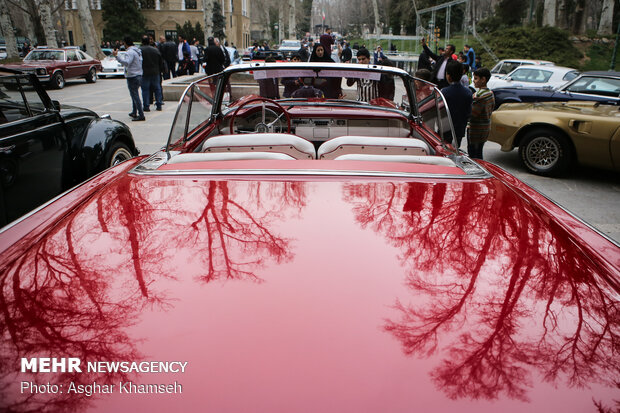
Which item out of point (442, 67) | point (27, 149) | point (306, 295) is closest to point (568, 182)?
point (442, 67)

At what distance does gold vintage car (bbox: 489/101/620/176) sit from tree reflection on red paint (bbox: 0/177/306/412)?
5559 mm

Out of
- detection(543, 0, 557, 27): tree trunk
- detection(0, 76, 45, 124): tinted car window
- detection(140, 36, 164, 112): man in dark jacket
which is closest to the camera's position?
detection(0, 76, 45, 124): tinted car window

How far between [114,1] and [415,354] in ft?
168

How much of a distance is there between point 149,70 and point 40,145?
770cm

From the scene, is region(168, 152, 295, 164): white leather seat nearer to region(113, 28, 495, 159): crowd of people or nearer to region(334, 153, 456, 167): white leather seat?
region(334, 153, 456, 167): white leather seat

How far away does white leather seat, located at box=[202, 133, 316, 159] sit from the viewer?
264 cm

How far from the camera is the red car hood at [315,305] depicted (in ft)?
3.34

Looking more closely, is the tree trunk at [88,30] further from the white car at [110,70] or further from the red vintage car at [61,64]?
the red vintage car at [61,64]

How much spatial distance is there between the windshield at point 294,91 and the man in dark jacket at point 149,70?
7058mm

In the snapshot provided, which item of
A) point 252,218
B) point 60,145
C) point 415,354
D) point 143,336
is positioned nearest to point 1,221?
point 60,145

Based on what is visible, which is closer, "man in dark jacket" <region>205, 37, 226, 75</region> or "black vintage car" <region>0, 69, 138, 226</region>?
"black vintage car" <region>0, 69, 138, 226</region>

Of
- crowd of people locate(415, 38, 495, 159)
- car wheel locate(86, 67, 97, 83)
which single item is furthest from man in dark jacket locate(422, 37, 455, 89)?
car wheel locate(86, 67, 97, 83)

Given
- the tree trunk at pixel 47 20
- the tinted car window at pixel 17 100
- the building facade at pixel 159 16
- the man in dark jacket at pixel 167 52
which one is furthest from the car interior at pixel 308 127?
the building facade at pixel 159 16

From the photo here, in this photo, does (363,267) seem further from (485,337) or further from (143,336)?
(143,336)
